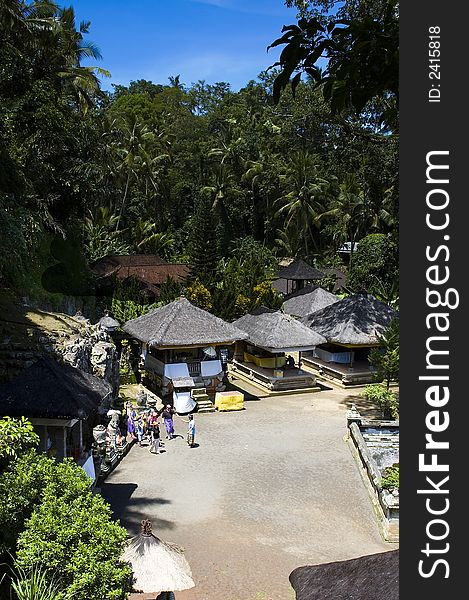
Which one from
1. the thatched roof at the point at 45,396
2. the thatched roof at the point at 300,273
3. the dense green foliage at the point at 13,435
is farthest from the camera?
the thatched roof at the point at 300,273

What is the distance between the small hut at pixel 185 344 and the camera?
21656 mm

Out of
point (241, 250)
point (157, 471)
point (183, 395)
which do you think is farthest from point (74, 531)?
point (241, 250)

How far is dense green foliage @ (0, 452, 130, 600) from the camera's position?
749 cm

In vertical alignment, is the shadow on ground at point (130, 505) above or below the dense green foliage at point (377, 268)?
below

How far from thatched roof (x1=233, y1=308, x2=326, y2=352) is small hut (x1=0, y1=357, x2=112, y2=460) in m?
12.3

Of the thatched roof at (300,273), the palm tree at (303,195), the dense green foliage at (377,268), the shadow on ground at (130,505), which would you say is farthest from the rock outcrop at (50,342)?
the palm tree at (303,195)

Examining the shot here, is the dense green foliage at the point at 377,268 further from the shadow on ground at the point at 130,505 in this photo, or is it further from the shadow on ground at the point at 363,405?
the shadow on ground at the point at 130,505

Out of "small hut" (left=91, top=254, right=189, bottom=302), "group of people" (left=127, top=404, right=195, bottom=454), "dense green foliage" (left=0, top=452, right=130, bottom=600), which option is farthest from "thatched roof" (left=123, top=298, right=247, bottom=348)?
"dense green foliage" (left=0, top=452, right=130, bottom=600)

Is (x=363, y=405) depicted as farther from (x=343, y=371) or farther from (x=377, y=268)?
(x=377, y=268)

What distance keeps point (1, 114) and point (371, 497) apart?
1536 centimetres

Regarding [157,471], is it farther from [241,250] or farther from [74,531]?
[241,250]

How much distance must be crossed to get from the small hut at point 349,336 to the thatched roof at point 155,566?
1701 centimetres

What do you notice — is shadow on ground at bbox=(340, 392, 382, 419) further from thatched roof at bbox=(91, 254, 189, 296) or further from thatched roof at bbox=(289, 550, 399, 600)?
thatched roof at bbox=(289, 550, 399, 600)

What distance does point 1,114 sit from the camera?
65.0 ft
